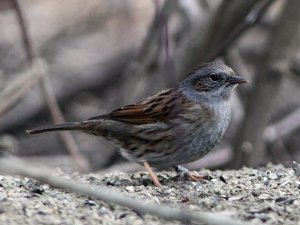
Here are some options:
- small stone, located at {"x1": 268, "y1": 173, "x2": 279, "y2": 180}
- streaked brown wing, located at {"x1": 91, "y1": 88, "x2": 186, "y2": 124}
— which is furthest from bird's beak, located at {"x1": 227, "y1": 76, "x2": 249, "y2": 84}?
small stone, located at {"x1": 268, "y1": 173, "x2": 279, "y2": 180}

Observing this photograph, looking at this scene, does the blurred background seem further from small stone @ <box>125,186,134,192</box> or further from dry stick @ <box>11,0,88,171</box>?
small stone @ <box>125,186,134,192</box>

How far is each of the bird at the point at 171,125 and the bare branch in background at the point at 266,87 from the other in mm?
1446

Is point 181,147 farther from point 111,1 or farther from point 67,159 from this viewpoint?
point 111,1

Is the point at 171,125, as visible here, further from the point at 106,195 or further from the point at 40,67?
the point at 106,195

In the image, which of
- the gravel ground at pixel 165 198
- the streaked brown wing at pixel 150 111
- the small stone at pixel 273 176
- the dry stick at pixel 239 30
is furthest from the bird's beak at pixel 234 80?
the dry stick at pixel 239 30

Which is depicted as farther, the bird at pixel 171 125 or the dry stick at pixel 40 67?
the dry stick at pixel 40 67

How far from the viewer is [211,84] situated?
6.96m

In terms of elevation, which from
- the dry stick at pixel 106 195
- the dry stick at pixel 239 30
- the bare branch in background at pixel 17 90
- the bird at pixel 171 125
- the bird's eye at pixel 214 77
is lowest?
the dry stick at pixel 106 195

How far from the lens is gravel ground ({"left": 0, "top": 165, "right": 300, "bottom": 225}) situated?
493 cm

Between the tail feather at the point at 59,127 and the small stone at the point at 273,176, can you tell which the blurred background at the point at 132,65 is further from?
the small stone at the point at 273,176

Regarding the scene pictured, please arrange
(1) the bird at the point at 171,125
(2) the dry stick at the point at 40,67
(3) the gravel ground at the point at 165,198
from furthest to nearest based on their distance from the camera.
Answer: (2) the dry stick at the point at 40,67 < (1) the bird at the point at 171,125 < (3) the gravel ground at the point at 165,198

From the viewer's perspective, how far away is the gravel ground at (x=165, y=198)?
194 inches

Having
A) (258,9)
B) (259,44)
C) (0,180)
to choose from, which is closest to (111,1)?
(259,44)

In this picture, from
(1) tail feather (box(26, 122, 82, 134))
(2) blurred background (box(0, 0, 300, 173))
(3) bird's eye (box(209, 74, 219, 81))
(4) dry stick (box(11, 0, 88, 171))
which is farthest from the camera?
(2) blurred background (box(0, 0, 300, 173))
